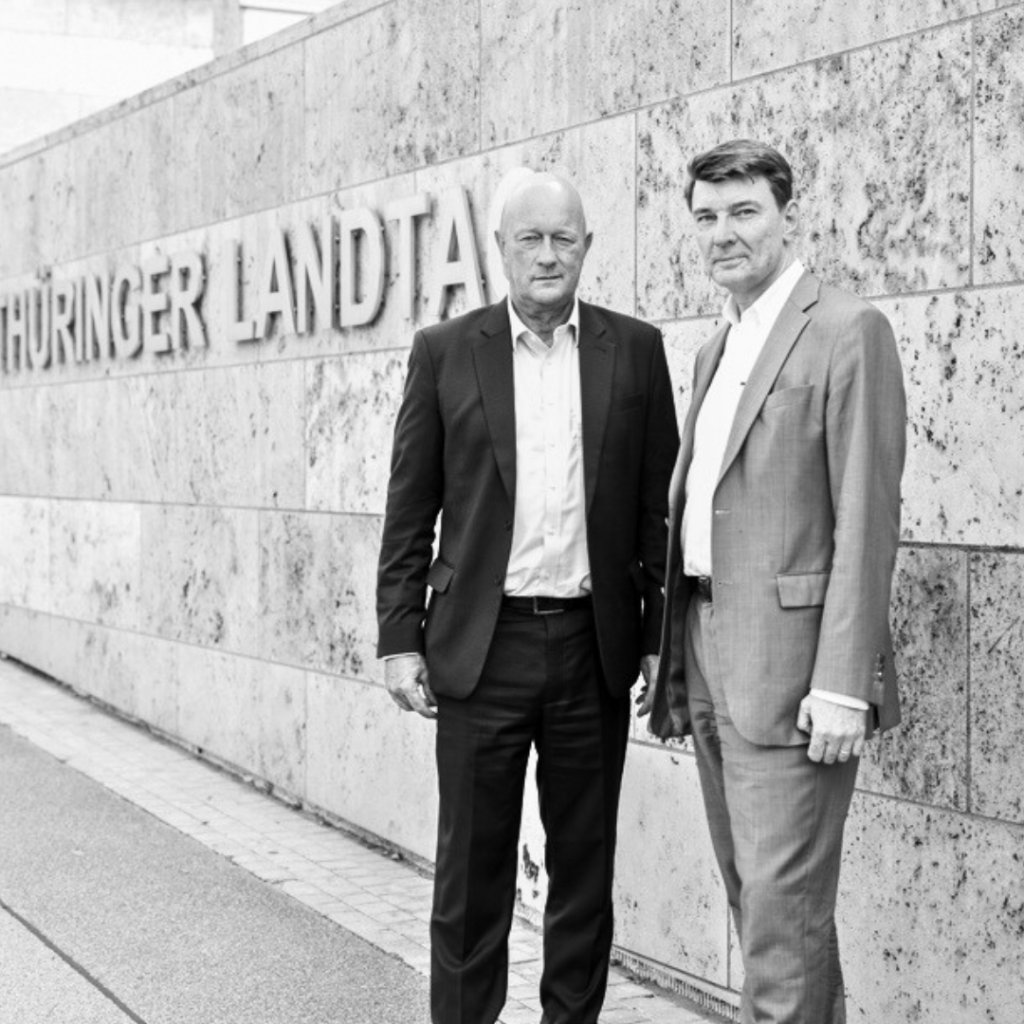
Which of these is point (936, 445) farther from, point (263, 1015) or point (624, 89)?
point (263, 1015)

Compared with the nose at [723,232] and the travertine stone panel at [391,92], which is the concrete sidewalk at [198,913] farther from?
the travertine stone panel at [391,92]

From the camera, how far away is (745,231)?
368 cm

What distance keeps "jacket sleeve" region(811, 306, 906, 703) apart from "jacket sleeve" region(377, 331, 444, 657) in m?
1.16

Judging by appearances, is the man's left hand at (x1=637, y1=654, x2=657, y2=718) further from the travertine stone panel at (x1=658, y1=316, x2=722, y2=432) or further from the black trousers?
the travertine stone panel at (x1=658, y1=316, x2=722, y2=432)

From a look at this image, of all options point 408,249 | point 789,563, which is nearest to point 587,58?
point 408,249

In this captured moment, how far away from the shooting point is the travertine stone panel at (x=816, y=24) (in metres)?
4.35

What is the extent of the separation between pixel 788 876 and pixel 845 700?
0.38 m

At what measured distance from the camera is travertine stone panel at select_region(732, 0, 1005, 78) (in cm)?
435

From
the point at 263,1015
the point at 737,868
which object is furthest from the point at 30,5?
the point at 737,868

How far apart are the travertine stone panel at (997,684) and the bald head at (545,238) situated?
1.13m

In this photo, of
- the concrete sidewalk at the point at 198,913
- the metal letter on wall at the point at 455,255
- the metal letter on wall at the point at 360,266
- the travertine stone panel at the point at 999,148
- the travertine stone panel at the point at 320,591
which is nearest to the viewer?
the travertine stone panel at the point at 999,148

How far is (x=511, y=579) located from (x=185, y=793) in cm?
386

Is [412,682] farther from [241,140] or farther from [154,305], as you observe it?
[154,305]

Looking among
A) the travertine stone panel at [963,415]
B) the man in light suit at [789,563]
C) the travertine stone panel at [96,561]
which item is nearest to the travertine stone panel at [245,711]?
the travertine stone panel at [96,561]
